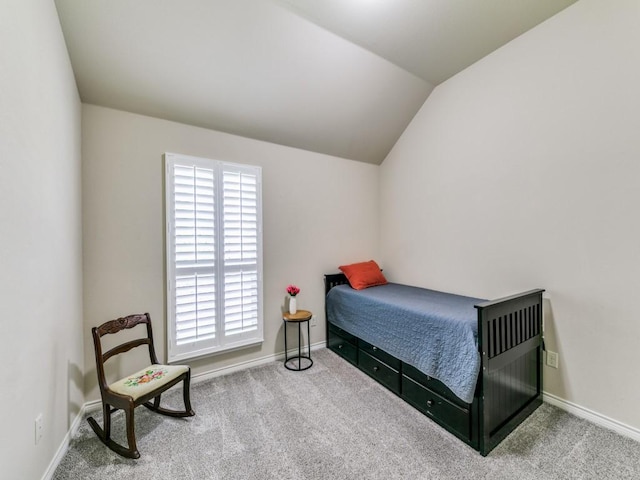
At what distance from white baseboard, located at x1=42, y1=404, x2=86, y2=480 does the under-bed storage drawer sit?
7.42ft

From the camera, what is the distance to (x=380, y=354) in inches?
97.2

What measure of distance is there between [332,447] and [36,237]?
2.07 m

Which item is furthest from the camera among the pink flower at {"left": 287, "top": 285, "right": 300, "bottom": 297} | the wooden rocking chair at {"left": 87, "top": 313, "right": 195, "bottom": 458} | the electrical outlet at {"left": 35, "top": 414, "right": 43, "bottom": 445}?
the pink flower at {"left": 287, "top": 285, "right": 300, "bottom": 297}

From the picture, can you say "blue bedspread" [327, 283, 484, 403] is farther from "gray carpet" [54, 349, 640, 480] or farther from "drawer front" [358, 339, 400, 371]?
"gray carpet" [54, 349, 640, 480]

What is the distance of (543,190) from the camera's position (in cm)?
214

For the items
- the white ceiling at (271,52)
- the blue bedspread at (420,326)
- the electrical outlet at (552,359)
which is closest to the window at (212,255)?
the white ceiling at (271,52)

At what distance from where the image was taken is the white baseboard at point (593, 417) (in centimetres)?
176

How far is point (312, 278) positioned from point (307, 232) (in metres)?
0.55

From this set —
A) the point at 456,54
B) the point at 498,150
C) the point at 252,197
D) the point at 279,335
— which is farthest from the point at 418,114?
the point at 279,335

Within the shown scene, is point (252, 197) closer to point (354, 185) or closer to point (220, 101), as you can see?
point (220, 101)

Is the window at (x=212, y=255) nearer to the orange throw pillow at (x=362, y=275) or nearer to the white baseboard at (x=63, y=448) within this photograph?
the white baseboard at (x=63, y=448)

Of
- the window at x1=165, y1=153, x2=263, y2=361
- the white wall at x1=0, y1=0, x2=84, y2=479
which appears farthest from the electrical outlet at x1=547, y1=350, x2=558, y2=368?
the white wall at x1=0, y1=0, x2=84, y2=479

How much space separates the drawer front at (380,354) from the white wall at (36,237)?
228 cm

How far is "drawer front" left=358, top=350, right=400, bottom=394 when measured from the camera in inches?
90.9
